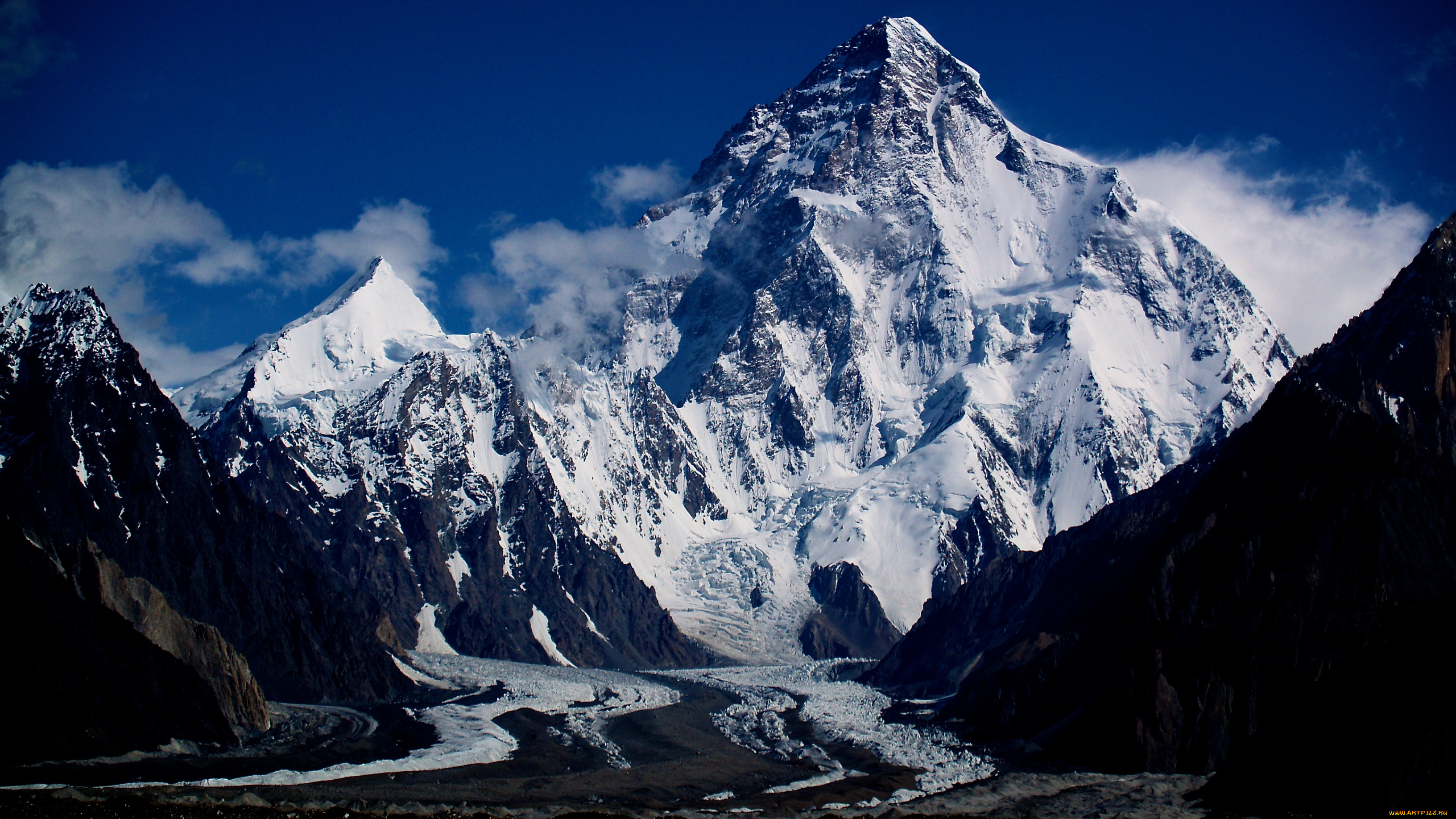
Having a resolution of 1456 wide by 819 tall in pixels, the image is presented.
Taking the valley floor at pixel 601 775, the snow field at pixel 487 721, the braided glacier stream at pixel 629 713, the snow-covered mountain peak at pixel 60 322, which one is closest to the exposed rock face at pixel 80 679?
the valley floor at pixel 601 775

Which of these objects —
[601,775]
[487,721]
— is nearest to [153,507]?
[487,721]

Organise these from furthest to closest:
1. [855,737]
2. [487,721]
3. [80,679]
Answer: [487,721] < [855,737] < [80,679]

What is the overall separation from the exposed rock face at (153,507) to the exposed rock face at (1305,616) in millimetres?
80872

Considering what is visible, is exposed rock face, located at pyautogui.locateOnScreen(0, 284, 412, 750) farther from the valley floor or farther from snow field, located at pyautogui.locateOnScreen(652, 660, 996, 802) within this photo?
snow field, located at pyautogui.locateOnScreen(652, 660, 996, 802)

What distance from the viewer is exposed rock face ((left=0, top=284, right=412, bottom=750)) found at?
144 meters

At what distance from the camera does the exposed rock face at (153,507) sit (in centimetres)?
14438

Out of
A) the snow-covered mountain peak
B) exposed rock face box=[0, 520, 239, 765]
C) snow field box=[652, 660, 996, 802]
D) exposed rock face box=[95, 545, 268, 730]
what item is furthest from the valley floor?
the snow-covered mountain peak

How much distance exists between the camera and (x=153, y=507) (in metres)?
158

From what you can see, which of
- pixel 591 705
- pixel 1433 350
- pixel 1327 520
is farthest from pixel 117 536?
pixel 1433 350

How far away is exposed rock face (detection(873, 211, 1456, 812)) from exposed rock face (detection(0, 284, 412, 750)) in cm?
8087

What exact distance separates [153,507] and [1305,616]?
13449 centimetres

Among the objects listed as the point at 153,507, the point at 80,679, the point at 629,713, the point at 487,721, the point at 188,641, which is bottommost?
the point at 629,713

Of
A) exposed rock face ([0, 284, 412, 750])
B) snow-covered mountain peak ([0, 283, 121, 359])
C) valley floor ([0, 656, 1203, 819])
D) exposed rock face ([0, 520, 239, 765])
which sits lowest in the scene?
valley floor ([0, 656, 1203, 819])

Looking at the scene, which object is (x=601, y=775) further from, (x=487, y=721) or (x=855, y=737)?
(x=487, y=721)
